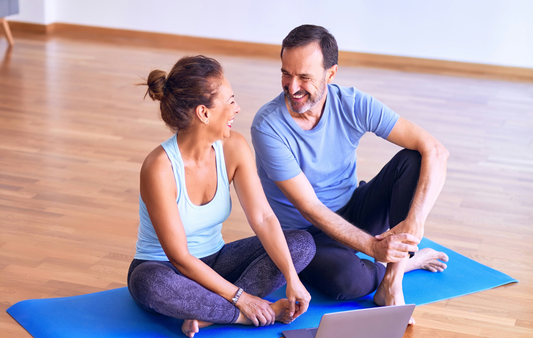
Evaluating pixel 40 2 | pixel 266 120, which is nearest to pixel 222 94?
pixel 266 120

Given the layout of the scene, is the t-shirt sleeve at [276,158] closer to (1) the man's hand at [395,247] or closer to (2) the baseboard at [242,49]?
(1) the man's hand at [395,247]

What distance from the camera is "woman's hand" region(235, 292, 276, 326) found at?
162 cm

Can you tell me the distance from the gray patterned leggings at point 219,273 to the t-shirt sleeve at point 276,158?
0.18 metres

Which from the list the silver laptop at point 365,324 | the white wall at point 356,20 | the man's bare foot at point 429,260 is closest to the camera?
the silver laptop at point 365,324

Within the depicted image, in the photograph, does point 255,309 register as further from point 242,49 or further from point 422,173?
point 242,49

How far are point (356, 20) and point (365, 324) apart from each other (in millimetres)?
4754

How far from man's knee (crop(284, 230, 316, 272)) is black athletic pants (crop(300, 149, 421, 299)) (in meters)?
0.11

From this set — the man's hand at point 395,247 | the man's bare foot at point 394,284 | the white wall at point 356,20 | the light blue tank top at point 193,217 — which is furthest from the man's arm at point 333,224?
the white wall at point 356,20

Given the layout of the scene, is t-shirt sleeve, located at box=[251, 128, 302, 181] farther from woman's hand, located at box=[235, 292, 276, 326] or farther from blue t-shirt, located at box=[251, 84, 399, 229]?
woman's hand, located at box=[235, 292, 276, 326]

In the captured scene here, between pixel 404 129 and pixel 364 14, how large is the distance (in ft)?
13.7

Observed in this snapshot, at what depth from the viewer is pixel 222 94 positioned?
1561mm

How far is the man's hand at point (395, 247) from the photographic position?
168cm

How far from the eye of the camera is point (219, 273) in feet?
5.69

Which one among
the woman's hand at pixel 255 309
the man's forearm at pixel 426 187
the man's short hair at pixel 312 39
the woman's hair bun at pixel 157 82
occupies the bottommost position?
the woman's hand at pixel 255 309
